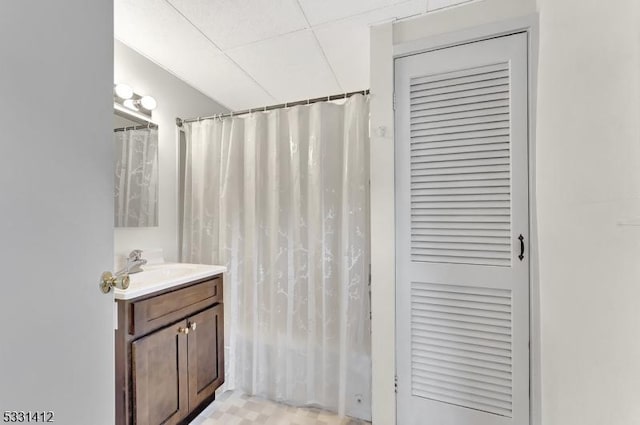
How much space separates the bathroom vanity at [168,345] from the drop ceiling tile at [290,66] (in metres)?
1.38

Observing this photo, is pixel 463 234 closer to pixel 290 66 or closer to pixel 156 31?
pixel 290 66

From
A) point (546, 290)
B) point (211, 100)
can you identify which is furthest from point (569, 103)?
point (211, 100)

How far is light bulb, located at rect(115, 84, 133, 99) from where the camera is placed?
5.39ft

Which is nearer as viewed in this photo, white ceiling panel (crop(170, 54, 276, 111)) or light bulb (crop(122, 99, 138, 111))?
light bulb (crop(122, 99, 138, 111))

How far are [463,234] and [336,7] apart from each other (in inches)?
50.7

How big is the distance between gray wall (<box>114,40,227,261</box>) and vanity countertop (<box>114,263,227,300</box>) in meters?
0.19

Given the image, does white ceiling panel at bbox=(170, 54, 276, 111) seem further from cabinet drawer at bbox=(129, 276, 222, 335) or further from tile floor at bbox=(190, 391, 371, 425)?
tile floor at bbox=(190, 391, 371, 425)

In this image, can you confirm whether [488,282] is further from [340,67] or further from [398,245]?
[340,67]

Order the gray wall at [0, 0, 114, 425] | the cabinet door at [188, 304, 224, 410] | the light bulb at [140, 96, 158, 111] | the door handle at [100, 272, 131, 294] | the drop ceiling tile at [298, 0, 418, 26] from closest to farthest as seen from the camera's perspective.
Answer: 1. the gray wall at [0, 0, 114, 425]
2. the door handle at [100, 272, 131, 294]
3. the drop ceiling tile at [298, 0, 418, 26]
4. the cabinet door at [188, 304, 224, 410]
5. the light bulb at [140, 96, 158, 111]

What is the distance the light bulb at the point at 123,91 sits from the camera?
1643mm

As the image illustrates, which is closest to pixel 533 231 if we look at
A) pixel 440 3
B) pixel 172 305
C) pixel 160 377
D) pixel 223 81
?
pixel 440 3

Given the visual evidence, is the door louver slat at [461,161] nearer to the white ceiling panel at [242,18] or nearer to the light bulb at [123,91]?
the white ceiling panel at [242,18]

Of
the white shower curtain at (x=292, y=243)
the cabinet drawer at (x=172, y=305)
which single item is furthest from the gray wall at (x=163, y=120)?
the cabinet drawer at (x=172, y=305)

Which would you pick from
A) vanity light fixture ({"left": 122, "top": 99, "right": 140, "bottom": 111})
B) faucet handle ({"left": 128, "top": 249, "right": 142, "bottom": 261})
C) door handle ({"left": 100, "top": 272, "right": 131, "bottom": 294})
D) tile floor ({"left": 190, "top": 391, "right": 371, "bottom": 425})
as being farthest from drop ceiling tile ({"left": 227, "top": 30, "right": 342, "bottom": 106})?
tile floor ({"left": 190, "top": 391, "right": 371, "bottom": 425})
